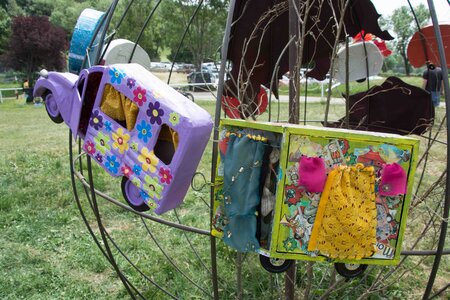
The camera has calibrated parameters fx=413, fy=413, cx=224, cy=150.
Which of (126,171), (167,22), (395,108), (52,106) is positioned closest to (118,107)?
(126,171)

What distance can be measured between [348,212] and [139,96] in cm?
55

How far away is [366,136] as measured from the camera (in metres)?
0.81

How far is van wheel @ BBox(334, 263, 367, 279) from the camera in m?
0.93

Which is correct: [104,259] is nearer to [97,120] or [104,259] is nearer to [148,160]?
[97,120]

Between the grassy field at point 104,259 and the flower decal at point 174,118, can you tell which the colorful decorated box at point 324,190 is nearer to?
the flower decal at point 174,118

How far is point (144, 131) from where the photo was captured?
100cm

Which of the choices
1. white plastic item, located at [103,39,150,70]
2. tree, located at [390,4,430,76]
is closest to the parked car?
white plastic item, located at [103,39,150,70]

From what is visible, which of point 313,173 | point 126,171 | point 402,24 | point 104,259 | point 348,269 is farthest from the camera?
point 402,24

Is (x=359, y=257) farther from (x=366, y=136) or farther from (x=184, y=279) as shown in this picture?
(x=184, y=279)

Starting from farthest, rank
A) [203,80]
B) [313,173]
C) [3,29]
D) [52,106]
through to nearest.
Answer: [3,29]
[203,80]
[52,106]
[313,173]

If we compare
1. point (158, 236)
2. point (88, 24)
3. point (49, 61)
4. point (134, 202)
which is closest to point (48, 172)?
point (158, 236)

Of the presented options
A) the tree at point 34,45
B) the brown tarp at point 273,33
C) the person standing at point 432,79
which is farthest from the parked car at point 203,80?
the tree at point 34,45

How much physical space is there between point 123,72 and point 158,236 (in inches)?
70.4

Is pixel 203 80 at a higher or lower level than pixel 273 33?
lower
